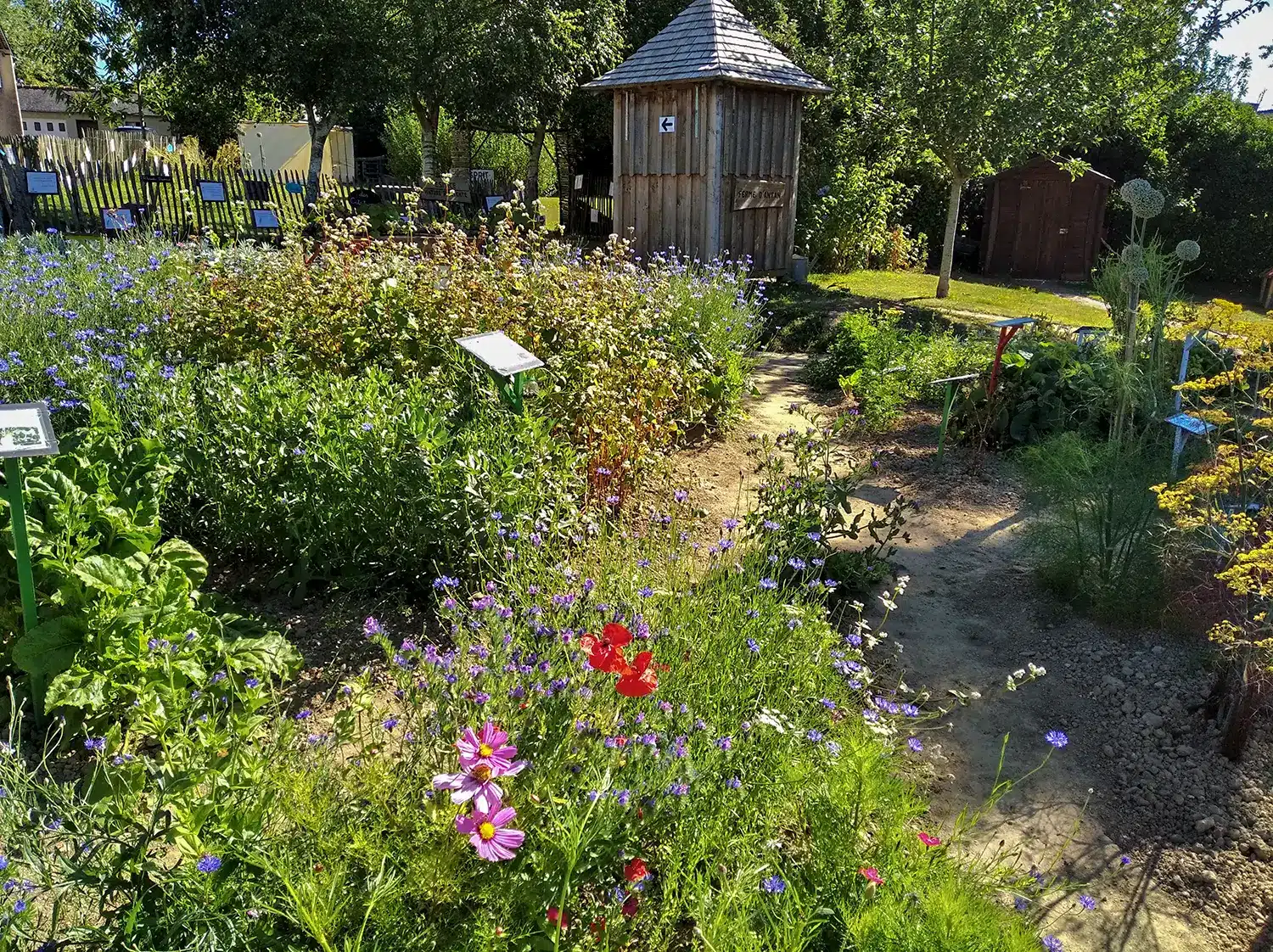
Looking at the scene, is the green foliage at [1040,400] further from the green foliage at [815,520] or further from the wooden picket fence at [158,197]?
the wooden picket fence at [158,197]

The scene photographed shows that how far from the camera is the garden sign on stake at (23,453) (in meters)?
2.65

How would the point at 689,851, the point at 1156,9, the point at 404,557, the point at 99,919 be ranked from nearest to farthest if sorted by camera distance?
the point at 689,851, the point at 99,919, the point at 404,557, the point at 1156,9

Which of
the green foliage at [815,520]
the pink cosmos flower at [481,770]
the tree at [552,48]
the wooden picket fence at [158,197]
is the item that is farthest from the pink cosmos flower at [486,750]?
the tree at [552,48]

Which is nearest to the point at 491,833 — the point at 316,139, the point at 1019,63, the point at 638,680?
the point at 638,680

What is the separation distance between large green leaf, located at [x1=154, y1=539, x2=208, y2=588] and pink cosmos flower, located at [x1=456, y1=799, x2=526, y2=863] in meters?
1.89

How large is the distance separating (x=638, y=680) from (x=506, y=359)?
2098mm

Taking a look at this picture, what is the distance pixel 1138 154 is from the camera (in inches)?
728

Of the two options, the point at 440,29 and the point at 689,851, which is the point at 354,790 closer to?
the point at 689,851

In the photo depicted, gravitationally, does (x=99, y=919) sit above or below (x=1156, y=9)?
below

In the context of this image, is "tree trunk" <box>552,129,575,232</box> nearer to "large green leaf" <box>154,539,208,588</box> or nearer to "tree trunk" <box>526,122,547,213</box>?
"tree trunk" <box>526,122,547,213</box>

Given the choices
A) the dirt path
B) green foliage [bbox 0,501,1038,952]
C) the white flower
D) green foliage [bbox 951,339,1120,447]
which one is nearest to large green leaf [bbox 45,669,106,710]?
green foliage [bbox 0,501,1038,952]

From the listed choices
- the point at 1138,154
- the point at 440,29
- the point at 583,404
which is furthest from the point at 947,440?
the point at 1138,154

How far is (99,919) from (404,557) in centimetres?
174

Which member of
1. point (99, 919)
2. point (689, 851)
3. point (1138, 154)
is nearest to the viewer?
point (689, 851)
